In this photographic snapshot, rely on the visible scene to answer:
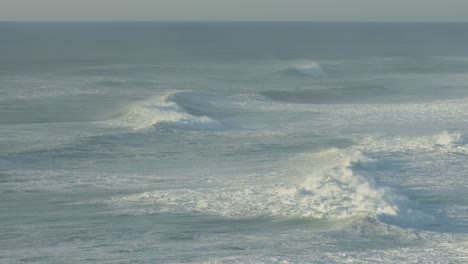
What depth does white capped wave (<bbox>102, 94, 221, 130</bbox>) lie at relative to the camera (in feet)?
112

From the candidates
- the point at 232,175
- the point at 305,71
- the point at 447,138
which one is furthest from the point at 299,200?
the point at 305,71

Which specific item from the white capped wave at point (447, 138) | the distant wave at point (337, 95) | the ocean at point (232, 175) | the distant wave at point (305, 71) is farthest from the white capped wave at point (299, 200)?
the distant wave at point (305, 71)

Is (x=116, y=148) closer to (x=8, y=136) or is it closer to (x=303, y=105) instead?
(x=8, y=136)

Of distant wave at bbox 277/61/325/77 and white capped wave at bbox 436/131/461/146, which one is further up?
distant wave at bbox 277/61/325/77

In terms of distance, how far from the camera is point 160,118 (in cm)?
3556

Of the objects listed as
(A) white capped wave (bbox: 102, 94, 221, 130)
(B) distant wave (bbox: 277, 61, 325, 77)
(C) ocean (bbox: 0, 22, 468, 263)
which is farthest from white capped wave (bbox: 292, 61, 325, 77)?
(A) white capped wave (bbox: 102, 94, 221, 130)

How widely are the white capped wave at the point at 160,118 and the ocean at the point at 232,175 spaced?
0.11 m

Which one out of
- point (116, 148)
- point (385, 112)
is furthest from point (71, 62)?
point (116, 148)

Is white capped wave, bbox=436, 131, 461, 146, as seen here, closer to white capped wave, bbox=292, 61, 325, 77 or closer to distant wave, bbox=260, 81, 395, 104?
distant wave, bbox=260, 81, 395, 104

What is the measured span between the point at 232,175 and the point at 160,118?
11311 mm

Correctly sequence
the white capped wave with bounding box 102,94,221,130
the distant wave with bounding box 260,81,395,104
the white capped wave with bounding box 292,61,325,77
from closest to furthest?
the white capped wave with bounding box 102,94,221,130, the distant wave with bounding box 260,81,395,104, the white capped wave with bounding box 292,61,325,77

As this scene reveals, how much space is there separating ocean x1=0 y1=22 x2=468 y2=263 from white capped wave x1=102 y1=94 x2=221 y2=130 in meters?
0.11

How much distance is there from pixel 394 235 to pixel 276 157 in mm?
9274

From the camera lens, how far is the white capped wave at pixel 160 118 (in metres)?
34.2
